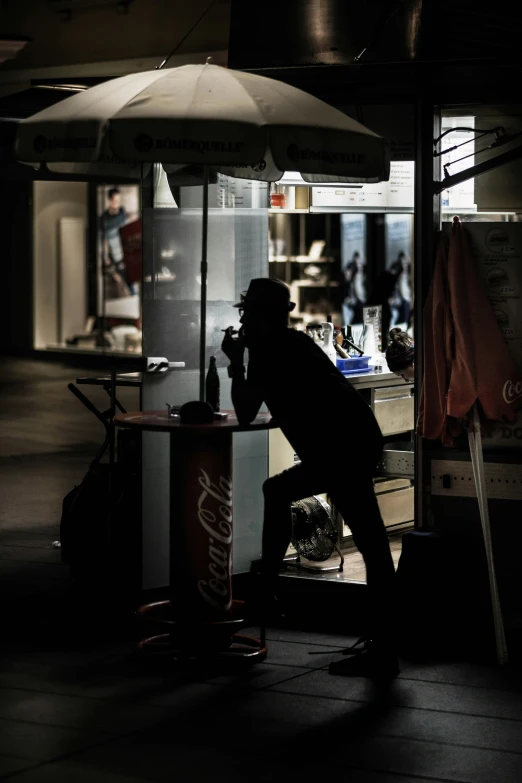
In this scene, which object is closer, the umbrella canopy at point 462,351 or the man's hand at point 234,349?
the man's hand at point 234,349

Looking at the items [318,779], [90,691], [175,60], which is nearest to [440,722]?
[318,779]

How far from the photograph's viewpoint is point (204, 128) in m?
5.58

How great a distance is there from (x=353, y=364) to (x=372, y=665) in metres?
2.51

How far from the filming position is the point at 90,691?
5.62m

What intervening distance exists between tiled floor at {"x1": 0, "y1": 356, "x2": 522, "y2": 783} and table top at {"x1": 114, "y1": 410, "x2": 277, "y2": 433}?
1.10 metres

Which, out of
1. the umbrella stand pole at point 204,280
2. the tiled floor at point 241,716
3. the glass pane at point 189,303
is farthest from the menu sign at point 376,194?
the tiled floor at point 241,716

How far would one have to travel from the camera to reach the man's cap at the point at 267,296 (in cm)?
595

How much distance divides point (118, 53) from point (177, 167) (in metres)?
9.47

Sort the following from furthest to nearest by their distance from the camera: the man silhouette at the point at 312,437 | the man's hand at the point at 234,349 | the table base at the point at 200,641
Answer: the table base at the point at 200,641, the man's hand at the point at 234,349, the man silhouette at the point at 312,437

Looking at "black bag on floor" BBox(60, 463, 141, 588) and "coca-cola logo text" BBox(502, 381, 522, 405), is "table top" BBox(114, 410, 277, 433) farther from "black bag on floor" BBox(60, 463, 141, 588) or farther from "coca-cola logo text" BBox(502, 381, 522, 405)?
"coca-cola logo text" BBox(502, 381, 522, 405)

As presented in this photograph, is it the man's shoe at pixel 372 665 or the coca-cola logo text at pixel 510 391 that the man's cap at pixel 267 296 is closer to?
the coca-cola logo text at pixel 510 391

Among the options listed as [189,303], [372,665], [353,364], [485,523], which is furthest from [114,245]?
[372,665]

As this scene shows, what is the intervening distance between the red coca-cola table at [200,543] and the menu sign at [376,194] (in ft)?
7.88

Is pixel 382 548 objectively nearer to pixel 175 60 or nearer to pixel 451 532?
pixel 451 532
